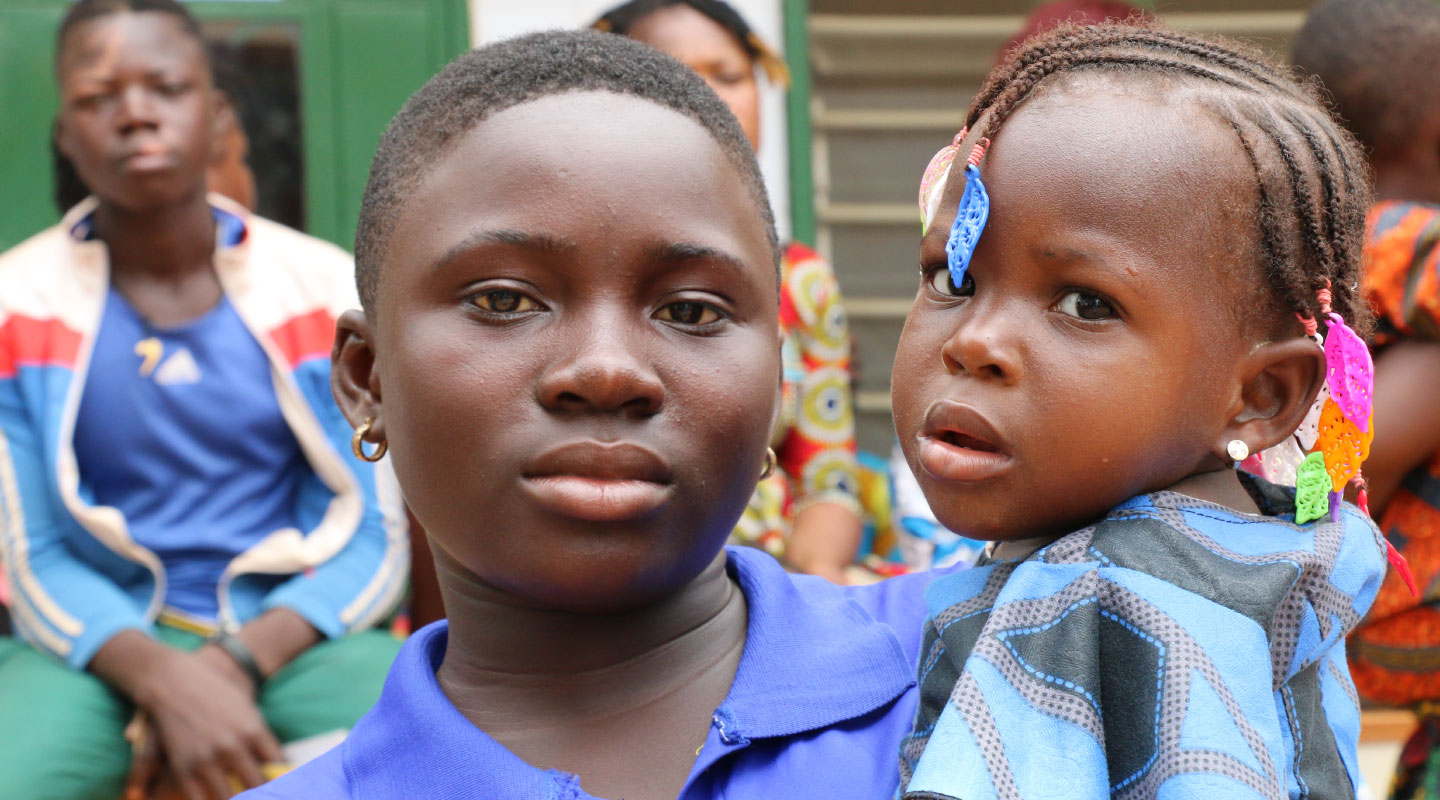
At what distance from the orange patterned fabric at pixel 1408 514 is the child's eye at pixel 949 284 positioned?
130 centimetres

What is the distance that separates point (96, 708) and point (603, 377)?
5.34ft

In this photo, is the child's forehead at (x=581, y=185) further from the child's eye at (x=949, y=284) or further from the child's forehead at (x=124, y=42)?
the child's forehead at (x=124, y=42)

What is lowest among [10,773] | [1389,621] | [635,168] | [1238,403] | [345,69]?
[10,773]

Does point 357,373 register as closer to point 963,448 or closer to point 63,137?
point 963,448

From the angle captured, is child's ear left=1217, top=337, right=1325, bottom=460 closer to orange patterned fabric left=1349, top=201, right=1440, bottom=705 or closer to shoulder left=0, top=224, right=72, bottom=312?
orange patterned fabric left=1349, top=201, right=1440, bottom=705

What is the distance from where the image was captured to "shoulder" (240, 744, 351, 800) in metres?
1.39

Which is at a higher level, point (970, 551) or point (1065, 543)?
point (1065, 543)

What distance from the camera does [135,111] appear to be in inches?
115

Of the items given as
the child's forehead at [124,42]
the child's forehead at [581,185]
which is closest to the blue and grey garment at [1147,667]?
the child's forehead at [581,185]

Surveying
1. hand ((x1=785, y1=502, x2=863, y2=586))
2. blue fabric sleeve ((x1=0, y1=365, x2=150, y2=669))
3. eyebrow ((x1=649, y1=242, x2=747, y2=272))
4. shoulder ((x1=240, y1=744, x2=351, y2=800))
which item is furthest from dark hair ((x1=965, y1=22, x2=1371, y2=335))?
blue fabric sleeve ((x1=0, y1=365, x2=150, y2=669))

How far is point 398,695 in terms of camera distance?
1.43 metres

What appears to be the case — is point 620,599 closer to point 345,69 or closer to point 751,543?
point 751,543

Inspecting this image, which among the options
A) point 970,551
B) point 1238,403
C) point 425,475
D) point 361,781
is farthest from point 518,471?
point 970,551

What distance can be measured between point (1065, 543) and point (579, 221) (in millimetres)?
509
